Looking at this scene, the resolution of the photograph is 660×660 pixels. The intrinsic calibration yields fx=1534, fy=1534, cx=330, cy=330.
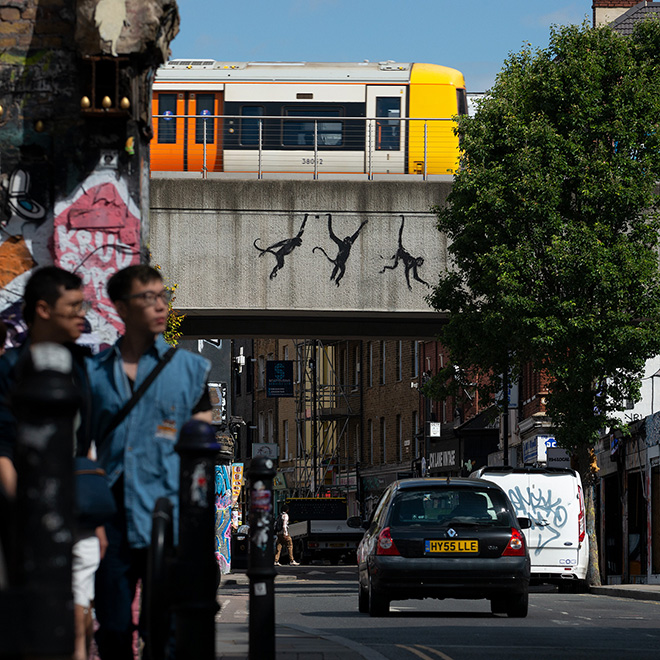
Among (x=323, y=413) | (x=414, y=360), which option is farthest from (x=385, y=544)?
(x=323, y=413)

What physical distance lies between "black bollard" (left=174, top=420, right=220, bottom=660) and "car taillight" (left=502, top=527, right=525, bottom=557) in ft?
35.7

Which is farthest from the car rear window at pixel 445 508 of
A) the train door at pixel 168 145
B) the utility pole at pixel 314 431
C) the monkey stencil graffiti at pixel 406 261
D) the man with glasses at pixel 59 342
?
the utility pole at pixel 314 431

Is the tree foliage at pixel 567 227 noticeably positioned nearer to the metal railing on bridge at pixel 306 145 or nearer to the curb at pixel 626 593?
the metal railing on bridge at pixel 306 145

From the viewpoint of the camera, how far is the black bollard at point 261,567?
8.55 meters

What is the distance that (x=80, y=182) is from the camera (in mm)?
9523

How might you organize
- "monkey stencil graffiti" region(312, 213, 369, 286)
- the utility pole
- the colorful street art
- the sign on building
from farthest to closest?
1. the utility pole
2. the sign on building
3. the colorful street art
4. "monkey stencil graffiti" region(312, 213, 369, 286)

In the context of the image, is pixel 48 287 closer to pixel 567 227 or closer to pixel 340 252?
pixel 340 252

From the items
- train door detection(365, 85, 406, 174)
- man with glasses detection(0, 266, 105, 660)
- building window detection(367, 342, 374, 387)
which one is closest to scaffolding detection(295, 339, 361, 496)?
building window detection(367, 342, 374, 387)

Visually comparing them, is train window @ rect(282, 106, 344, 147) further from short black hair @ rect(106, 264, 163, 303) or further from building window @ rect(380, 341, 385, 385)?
building window @ rect(380, 341, 385, 385)

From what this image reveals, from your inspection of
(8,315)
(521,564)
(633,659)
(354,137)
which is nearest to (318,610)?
(521,564)

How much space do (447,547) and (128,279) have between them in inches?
397

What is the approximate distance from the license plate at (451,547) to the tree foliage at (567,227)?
12827 millimetres

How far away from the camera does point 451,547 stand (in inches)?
629

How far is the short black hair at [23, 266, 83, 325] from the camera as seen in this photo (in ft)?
20.0
